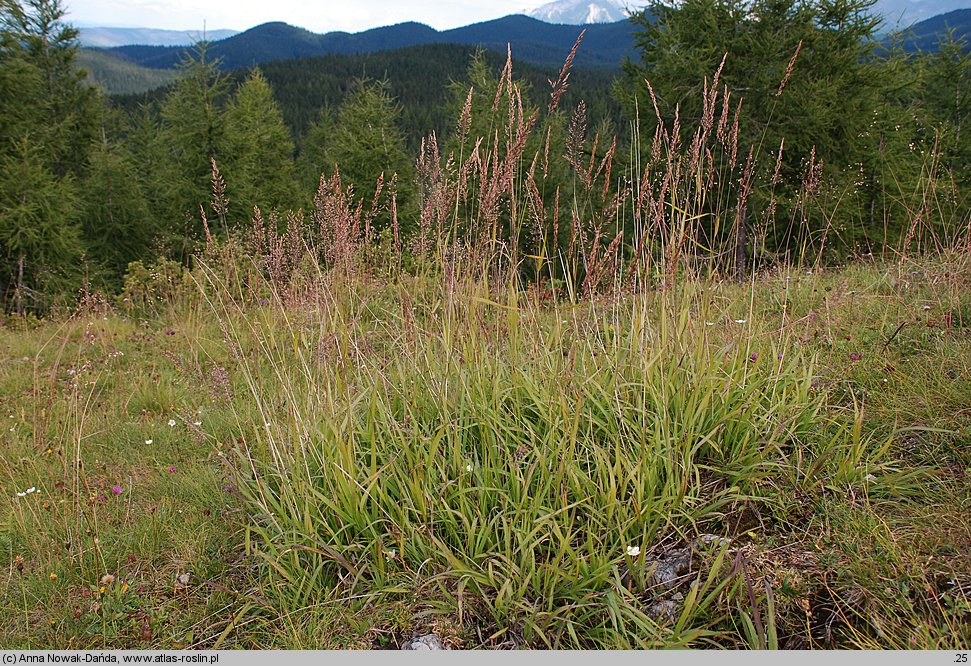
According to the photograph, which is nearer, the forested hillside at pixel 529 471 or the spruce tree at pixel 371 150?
the forested hillside at pixel 529 471

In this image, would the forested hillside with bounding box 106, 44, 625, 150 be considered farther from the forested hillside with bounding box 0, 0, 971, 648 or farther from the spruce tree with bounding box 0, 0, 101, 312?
the forested hillside with bounding box 0, 0, 971, 648

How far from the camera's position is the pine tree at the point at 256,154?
65.8 ft

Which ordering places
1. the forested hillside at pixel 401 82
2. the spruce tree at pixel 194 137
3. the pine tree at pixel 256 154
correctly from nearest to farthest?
the spruce tree at pixel 194 137 < the pine tree at pixel 256 154 < the forested hillside at pixel 401 82

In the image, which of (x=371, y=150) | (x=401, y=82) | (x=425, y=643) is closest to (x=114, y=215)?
(x=371, y=150)

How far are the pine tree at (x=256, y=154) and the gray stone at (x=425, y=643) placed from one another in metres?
19.8

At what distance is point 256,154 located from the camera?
21.6 m

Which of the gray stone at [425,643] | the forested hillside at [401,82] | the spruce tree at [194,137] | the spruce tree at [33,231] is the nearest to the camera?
the gray stone at [425,643]

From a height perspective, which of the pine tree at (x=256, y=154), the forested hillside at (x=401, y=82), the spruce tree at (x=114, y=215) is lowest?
the spruce tree at (x=114, y=215)

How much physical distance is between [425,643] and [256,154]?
22794 millimetres

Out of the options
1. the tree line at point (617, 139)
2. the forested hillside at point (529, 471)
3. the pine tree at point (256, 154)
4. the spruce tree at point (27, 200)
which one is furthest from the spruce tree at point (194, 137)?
the forested hillside at point (529, 471)

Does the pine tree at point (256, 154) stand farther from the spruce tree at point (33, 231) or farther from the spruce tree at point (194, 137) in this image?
the spruce tree at point (33, 231)

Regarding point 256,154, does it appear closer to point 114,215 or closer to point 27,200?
point 27,200

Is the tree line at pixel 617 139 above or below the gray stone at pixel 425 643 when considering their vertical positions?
above
